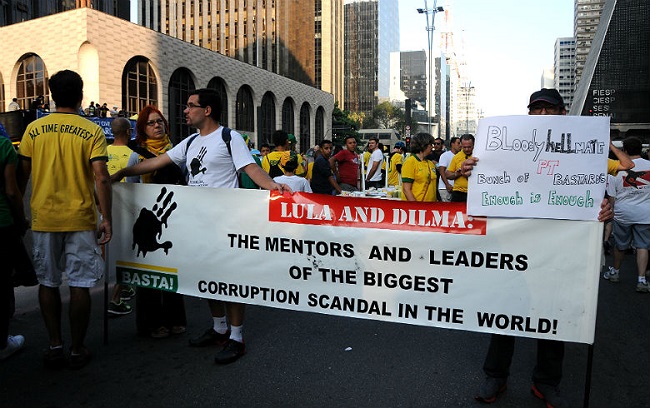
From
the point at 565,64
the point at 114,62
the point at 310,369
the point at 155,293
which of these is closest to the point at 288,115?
the point at 114,62

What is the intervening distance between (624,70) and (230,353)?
8322cm

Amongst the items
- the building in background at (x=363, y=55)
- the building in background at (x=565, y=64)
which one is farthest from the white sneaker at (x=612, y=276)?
the building in background at (x=565, y=64)

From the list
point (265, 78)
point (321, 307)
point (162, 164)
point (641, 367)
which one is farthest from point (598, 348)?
point (265, 78)

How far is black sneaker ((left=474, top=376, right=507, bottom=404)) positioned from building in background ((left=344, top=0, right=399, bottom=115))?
142182 millimetres

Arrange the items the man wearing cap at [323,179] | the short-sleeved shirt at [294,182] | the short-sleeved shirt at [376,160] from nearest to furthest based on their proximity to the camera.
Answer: the short-sleeved shirt at [294,182] < the man wearing cap at [323,179] < the short-sleeved shirt at [376,160]

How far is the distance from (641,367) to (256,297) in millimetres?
2913

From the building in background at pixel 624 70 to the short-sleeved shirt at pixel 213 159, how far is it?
7650 centimetres

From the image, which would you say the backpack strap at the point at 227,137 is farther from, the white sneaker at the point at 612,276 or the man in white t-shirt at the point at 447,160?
the man in white t-shirt at the point at 447,160

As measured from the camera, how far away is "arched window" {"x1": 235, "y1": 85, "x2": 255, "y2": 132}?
49.7 metres

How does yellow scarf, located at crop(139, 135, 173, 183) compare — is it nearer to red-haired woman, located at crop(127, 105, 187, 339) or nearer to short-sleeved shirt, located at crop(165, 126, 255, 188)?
red-haired woman, located at crop(127, 105, 187, 339)

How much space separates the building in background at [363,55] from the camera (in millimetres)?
146750

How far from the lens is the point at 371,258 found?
3359 millimetres

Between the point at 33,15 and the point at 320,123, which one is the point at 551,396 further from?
the point at 320,123

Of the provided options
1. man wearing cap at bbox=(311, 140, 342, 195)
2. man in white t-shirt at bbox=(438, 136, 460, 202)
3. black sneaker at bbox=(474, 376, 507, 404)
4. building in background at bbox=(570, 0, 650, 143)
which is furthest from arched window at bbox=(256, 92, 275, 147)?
black sneaker at bbox=(474, 376, 507, 404)
